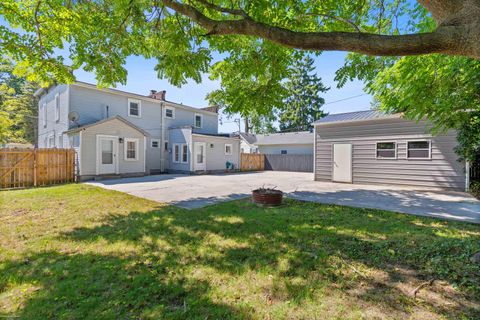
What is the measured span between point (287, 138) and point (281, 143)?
89 cm

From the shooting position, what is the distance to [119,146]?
1350cm

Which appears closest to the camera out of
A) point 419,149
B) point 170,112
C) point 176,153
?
point 419,149

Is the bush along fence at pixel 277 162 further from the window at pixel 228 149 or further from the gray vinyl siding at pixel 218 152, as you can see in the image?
the window at pixel 228 149

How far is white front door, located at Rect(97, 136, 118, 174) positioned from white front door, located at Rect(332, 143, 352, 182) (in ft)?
40.8

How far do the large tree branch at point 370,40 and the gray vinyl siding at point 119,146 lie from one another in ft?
40.3

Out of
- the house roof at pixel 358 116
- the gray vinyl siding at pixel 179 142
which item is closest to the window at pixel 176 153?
the gray vinyl siding at pixel 179 142

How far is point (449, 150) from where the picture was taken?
9188mm

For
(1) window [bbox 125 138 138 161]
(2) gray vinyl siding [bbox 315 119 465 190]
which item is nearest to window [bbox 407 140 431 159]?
(2) gray vinyl siding [bbox 315 119 465 190]

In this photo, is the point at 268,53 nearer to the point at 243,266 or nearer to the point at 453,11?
the point at 453,11

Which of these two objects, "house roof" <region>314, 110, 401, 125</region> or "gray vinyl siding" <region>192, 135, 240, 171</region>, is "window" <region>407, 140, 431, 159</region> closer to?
"house roof" <region>314, 110, 401, 125</region>

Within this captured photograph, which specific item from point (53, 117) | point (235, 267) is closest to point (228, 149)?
point (53, 117)

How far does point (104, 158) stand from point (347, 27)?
13124mm

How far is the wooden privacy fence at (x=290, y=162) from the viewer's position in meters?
20.7

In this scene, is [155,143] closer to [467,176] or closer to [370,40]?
[370,40]
